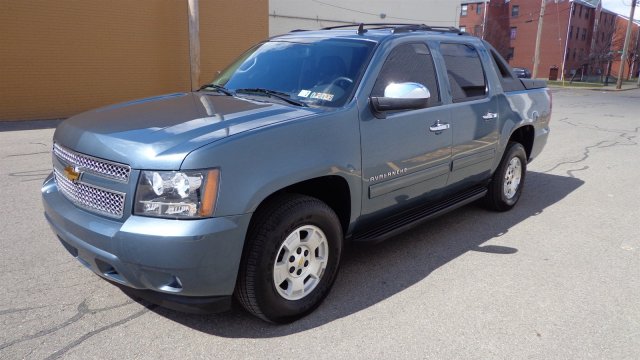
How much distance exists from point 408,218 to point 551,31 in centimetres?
5959

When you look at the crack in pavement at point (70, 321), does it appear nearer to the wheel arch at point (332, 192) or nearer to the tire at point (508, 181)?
the wheel arch at point (332, 192)

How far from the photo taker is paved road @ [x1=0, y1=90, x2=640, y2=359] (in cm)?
295

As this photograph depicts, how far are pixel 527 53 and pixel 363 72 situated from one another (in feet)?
196

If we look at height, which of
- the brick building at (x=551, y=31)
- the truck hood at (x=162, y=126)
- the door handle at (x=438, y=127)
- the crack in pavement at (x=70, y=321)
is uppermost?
the brick building at (x=551, y=31)

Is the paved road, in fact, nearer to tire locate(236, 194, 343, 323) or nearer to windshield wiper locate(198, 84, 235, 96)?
tire locate(236, 194, 343, 323)

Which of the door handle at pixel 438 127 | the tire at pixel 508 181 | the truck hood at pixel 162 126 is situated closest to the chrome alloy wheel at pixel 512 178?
the tire at pixel 508 181

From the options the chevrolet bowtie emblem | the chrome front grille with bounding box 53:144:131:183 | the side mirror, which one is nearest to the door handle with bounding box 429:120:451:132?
the side mirror

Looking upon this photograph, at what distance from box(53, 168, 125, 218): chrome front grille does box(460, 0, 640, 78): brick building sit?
58587mm

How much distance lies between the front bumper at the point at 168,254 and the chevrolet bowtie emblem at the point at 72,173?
243 millimetres

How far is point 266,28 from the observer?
17.7 meters

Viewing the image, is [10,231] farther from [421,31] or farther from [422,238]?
[421,31]

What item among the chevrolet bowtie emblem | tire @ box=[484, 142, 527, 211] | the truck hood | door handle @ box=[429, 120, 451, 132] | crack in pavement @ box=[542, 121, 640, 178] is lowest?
crack in pavement @ box=[542, 121, 640, 178]

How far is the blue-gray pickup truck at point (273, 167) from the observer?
2682 mm

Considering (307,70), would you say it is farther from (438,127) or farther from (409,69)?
(438,127)
